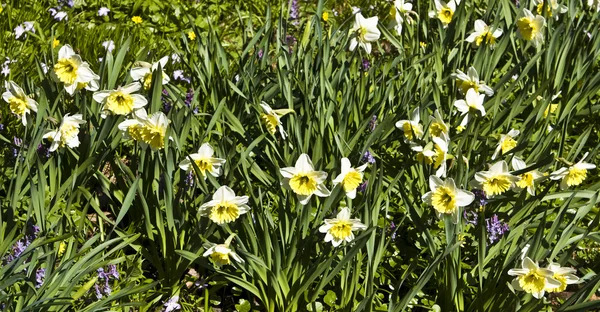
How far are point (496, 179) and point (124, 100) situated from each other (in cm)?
124

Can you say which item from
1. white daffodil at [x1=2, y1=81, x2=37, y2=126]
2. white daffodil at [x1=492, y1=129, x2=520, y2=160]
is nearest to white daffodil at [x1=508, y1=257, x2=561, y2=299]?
white daffodil at [x1=492, y1=129, x2=520, y2=160]

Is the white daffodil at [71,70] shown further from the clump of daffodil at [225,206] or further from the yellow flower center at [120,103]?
the clump of daffodil at [225,206]

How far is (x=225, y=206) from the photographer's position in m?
2.12

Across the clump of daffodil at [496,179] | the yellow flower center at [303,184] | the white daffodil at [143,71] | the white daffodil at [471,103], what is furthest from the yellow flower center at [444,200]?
the white daffodil at [143,71]

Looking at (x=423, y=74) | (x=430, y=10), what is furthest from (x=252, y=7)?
(x=423, y=74)

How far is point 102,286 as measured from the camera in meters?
2.34

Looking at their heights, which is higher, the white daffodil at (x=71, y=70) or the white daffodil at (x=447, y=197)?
the white daffodil at (x=71, y=70)

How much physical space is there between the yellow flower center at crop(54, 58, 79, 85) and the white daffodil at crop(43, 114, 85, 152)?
4.7 inches

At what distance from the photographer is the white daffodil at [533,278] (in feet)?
6.61

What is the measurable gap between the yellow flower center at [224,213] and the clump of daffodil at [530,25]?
1649 mm

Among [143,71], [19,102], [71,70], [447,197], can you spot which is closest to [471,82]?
[447,197]

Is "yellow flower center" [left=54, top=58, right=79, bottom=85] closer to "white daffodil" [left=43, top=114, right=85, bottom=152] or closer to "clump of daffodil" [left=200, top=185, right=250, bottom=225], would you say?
"white daffodil" [left=43, top=114, right=85, bottom=152]

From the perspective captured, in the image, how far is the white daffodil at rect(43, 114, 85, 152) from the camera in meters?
2.27

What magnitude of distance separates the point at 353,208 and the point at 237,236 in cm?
50
